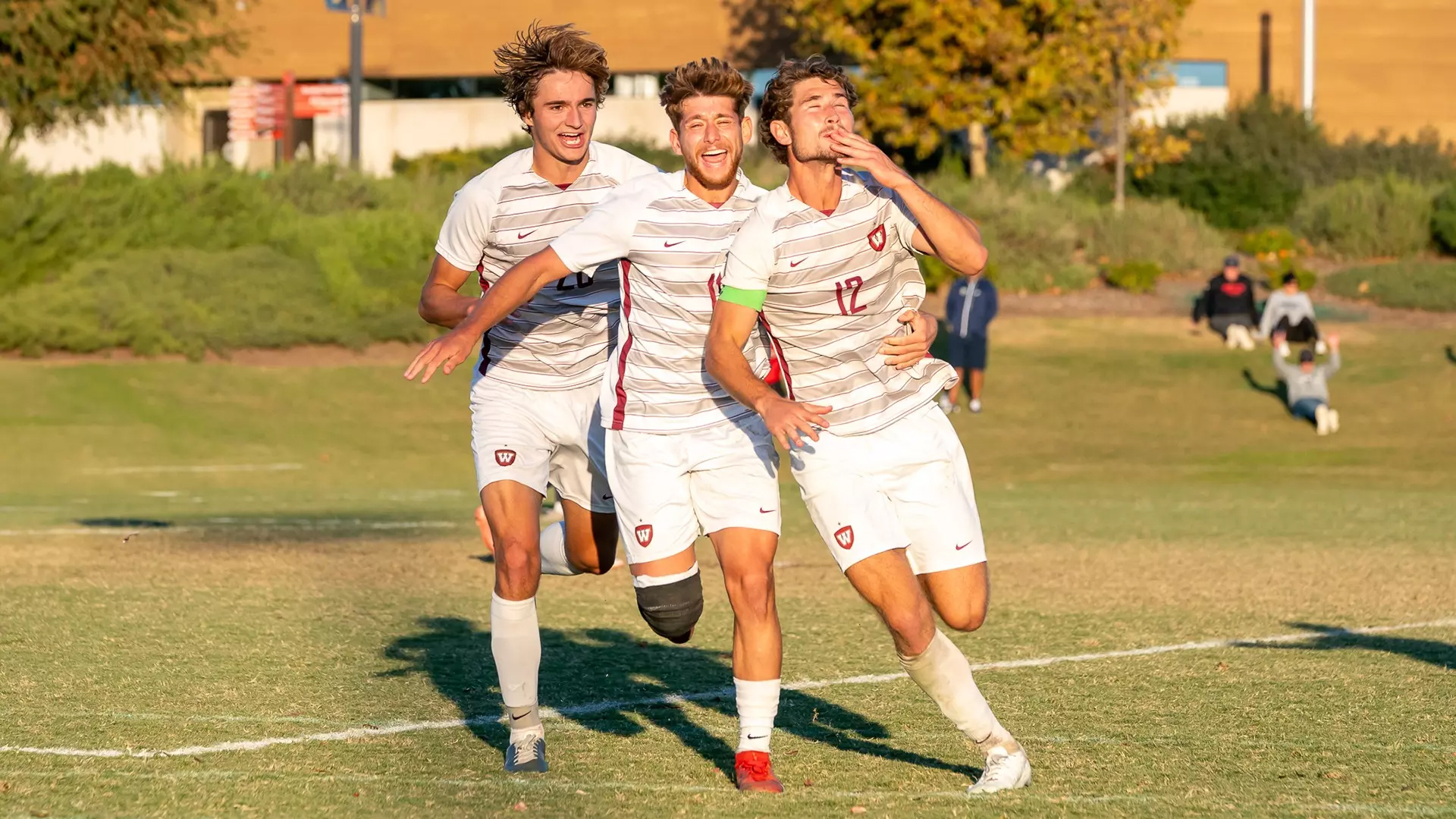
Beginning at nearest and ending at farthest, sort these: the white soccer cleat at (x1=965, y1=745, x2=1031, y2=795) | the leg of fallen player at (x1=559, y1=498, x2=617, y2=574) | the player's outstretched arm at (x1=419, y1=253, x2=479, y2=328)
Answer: the white soccer cleat at (x1=965, y1=745, x2=1031, y2=795)
the player's outstretched arm at (x1=419, y1=253, x2=479, y2=328)
the leg of fallen player at (x1=559, y1=498, x2=617, y2=574)

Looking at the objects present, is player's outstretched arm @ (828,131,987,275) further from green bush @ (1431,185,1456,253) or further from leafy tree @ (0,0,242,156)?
green bush @ (1431,185,1456,253)

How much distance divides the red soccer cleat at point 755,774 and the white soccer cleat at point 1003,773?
24.3 inches

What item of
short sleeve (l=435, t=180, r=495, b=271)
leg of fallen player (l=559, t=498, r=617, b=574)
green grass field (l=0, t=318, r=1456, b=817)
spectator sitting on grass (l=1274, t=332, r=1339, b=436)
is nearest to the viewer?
green grass field (l=0, t=318, r=1456, b=817)

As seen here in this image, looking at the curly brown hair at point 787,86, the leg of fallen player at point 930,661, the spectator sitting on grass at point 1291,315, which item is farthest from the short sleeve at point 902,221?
the spectator sitting on grass at point 1291,315

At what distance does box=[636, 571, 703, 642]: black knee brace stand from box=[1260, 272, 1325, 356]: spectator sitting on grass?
68.5 feet

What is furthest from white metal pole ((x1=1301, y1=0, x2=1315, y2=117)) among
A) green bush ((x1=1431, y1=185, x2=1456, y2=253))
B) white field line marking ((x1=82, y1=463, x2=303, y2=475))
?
white field line marking ((x1=82, y1=463, x2=303, y2=475))

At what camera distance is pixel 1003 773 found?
5.88 meters

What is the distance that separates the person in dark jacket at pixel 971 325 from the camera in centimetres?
2445

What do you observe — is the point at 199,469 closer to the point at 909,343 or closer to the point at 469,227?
the point at 469,227

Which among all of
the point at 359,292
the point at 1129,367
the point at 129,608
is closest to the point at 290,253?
the point at 359,292

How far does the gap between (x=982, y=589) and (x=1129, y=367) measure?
2193 centimetres

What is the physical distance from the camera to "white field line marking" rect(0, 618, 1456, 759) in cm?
649

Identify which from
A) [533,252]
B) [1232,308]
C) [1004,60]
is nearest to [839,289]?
[533,252]

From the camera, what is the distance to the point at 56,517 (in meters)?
15.6
